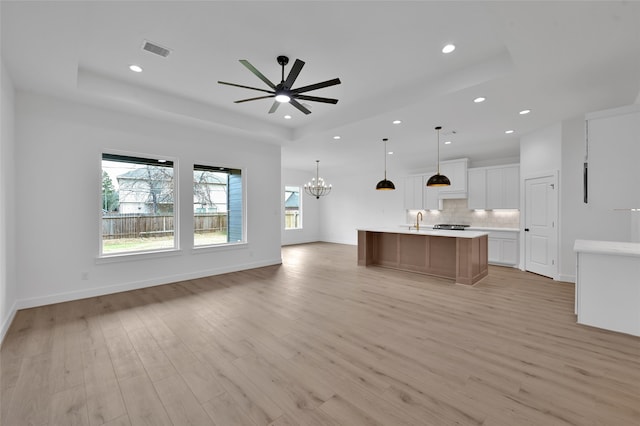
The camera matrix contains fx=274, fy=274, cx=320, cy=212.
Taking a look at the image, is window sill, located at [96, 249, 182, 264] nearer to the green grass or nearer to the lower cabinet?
the green grass

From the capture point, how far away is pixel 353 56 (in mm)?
3346

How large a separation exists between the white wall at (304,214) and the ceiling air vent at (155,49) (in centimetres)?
723

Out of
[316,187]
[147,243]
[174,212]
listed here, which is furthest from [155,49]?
[316,187]

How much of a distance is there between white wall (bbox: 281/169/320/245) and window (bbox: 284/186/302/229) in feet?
0.54

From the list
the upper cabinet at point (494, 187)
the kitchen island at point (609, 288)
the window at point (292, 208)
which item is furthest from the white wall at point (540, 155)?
the window at point (292, 208)

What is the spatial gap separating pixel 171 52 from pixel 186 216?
3026 mm

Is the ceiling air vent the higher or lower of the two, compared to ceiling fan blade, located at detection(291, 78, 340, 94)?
higher

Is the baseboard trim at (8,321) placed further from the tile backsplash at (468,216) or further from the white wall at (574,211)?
the tile backsplash at (468,216)

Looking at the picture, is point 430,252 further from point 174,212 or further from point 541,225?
point 174,212

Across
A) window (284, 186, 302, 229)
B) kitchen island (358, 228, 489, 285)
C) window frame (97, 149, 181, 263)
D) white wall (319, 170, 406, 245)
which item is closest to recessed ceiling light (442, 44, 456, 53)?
kitchen island (358, 228, 489, 285)

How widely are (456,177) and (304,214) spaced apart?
232 inches

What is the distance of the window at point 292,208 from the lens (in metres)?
10.9

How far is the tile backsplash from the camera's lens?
6980 millimetres

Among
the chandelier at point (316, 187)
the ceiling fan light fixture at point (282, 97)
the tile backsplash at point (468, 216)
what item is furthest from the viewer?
the chandelier at point (316, 187)
